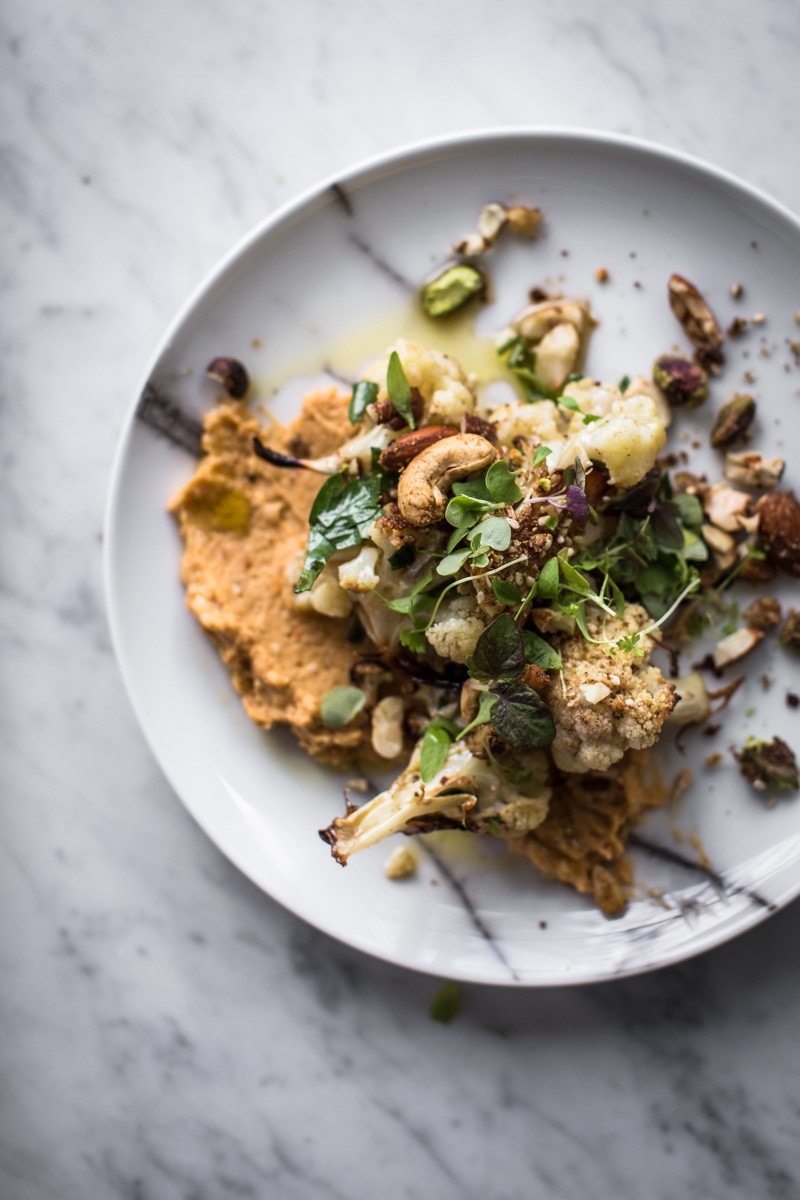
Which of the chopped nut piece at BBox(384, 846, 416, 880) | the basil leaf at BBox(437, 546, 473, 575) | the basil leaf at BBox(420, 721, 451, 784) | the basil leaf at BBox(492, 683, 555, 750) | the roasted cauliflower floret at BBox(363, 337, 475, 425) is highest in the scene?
the roasted cauliflower floret at BBox(363, 337, 475, 425)

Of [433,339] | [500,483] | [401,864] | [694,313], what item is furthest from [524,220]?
[401,864]

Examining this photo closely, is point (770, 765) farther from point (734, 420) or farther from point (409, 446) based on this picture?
point (409, 446)

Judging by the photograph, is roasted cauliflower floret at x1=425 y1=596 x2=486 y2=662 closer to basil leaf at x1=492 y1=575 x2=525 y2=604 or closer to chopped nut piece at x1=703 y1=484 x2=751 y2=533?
basil leaf at x1=492 y1=575 x2=525 y2=604

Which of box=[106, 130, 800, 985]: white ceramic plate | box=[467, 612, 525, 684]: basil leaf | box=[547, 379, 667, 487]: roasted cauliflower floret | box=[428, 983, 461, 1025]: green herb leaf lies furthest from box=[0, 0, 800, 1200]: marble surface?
box=[467, 612, 525, 684]: basil leaf

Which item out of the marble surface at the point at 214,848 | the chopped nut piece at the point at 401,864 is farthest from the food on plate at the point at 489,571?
the marble surface at the point at 214,848

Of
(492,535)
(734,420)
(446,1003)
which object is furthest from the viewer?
(446,1003)
